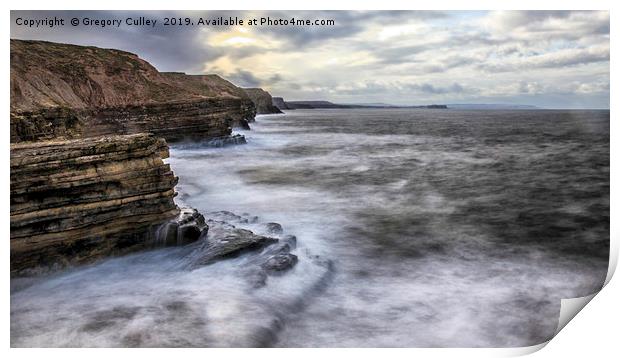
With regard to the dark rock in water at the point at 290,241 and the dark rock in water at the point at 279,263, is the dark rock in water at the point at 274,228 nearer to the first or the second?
the dark rock in water at the point at 290,241

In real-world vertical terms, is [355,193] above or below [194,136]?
below

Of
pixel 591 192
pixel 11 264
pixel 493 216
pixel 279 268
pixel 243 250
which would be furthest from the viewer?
pixel 591 192

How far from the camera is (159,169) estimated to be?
7652 millimetres

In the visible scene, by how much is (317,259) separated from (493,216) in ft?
14.4

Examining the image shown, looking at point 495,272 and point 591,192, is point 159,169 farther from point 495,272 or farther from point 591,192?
point 591,192

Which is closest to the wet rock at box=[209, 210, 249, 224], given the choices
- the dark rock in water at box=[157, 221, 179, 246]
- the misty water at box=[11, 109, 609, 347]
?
the misty water at box=[11, 109, 609, 347]

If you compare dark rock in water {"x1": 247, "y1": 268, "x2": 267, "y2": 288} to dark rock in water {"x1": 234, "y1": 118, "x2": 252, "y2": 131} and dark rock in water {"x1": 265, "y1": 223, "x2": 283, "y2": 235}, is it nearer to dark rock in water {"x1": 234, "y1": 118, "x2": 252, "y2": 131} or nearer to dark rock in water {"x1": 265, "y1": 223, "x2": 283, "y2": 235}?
dark rock in water {"x1": 265, "y1": 223, "x2": 283, "y2": 235}

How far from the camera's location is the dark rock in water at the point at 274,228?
8741mm

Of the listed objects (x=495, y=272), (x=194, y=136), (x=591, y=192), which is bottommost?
(x=495, y=272)

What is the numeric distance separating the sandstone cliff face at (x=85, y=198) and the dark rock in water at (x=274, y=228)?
1788 millimetres

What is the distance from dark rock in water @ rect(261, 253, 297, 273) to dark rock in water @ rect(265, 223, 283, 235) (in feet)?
5.07

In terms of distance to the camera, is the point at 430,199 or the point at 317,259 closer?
the point at 317,259

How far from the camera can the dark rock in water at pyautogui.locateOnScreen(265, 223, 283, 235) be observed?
28.7ft

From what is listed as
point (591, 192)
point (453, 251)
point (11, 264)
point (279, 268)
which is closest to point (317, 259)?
point (279, 268)
